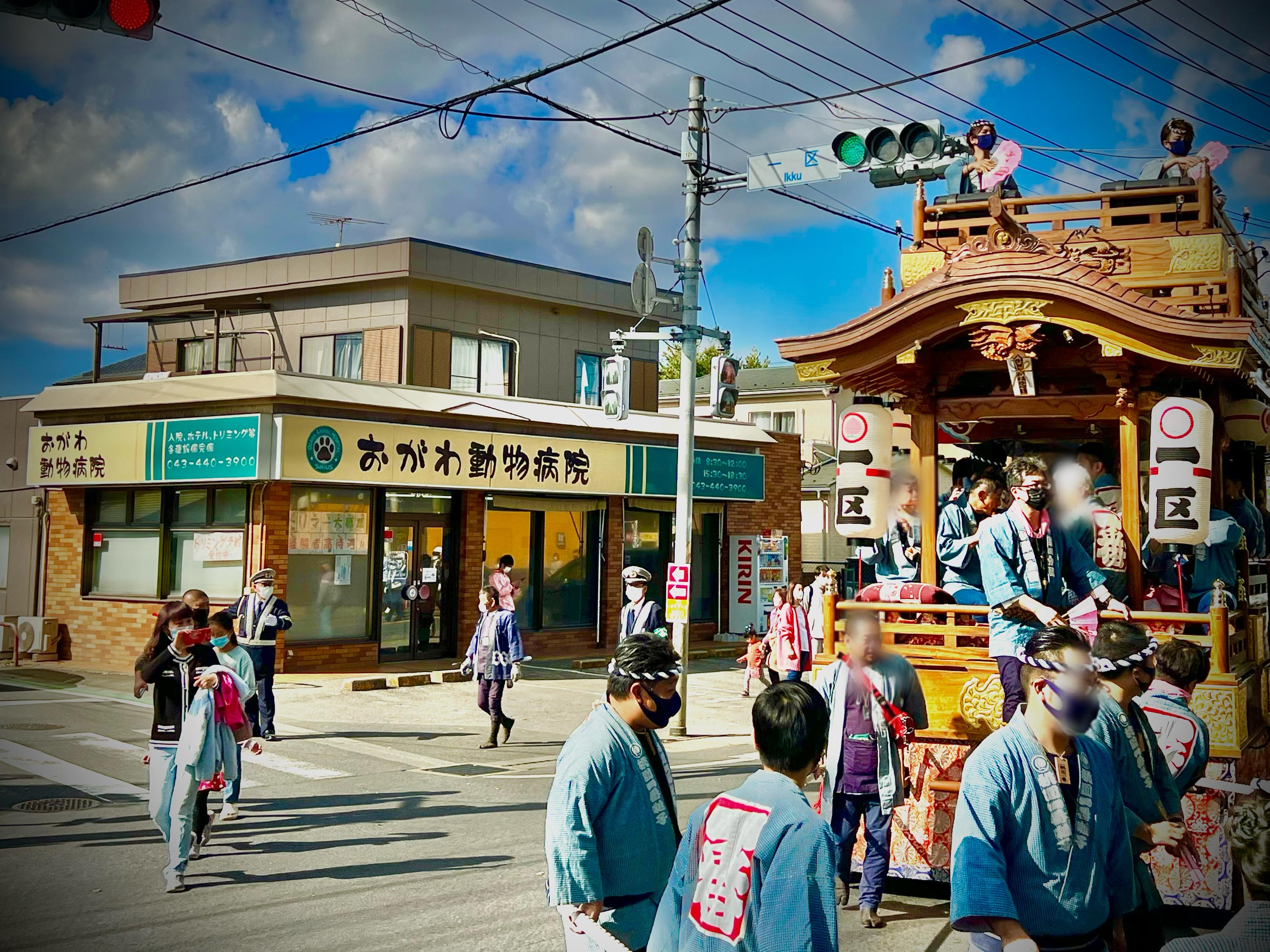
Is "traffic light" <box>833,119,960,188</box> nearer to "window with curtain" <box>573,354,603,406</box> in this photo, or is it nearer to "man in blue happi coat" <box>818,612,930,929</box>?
→ "man in blue happi coat" <box>818,612,930,929</box>

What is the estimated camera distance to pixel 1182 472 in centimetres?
764

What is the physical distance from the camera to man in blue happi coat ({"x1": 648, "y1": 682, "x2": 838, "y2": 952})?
10.3 feet

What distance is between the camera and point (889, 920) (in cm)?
688

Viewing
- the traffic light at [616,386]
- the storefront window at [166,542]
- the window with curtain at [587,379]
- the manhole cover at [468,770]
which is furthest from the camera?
the window with curtain at [587,379]

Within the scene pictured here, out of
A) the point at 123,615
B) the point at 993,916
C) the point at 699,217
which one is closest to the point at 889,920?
the point at 993,916

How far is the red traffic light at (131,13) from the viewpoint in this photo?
6.93 meters

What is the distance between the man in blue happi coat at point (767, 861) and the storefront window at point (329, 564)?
642 inches

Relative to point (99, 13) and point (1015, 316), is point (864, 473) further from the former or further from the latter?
point (99, 13)

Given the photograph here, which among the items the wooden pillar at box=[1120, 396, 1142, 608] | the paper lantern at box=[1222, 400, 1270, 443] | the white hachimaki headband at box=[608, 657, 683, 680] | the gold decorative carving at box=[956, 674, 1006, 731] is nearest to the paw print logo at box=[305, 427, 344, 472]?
the gold decorative carving at box=[956, 674, 1006, 731]

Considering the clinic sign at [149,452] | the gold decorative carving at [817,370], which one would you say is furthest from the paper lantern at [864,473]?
the clinic sign at [149,452]

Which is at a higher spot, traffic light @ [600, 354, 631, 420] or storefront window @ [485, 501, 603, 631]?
traffic light @ [600, 354, 631, 420]

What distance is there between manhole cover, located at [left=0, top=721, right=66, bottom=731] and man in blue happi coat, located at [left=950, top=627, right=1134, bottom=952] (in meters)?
12.8

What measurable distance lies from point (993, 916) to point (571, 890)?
136cm

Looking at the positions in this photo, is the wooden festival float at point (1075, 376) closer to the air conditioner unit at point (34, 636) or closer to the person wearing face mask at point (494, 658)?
the person wearing face mask at point (494, 658)
